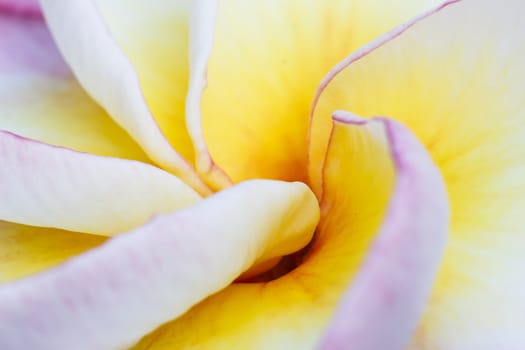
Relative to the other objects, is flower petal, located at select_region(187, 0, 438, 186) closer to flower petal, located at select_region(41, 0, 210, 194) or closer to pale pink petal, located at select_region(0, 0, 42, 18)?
flower petal, located at select_region(41, 0, 210, 194)

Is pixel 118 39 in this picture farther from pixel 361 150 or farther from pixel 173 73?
pixel 361 150

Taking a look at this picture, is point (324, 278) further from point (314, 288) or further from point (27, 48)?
point (27, 48)

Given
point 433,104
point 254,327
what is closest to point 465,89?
point 433,104

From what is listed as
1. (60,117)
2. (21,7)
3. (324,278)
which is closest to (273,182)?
(324,278)

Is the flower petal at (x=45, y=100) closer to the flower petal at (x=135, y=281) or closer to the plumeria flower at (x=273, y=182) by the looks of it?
the plumeria flower at (x=273, y=182)

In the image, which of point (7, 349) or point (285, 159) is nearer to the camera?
point (7, 349)

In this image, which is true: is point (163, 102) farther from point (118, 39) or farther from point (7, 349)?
point (7, 349)

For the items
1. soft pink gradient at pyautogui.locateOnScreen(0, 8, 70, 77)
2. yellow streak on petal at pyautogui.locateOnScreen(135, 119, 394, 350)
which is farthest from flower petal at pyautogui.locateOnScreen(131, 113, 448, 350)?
soft pink gradient at pyautogui.locateOnScreen(0, 8, 70, 77)

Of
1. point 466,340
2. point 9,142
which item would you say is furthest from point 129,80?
point 466,340

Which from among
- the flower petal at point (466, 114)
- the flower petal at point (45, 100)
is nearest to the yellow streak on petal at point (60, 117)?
the flower petal at point (45, 100)
